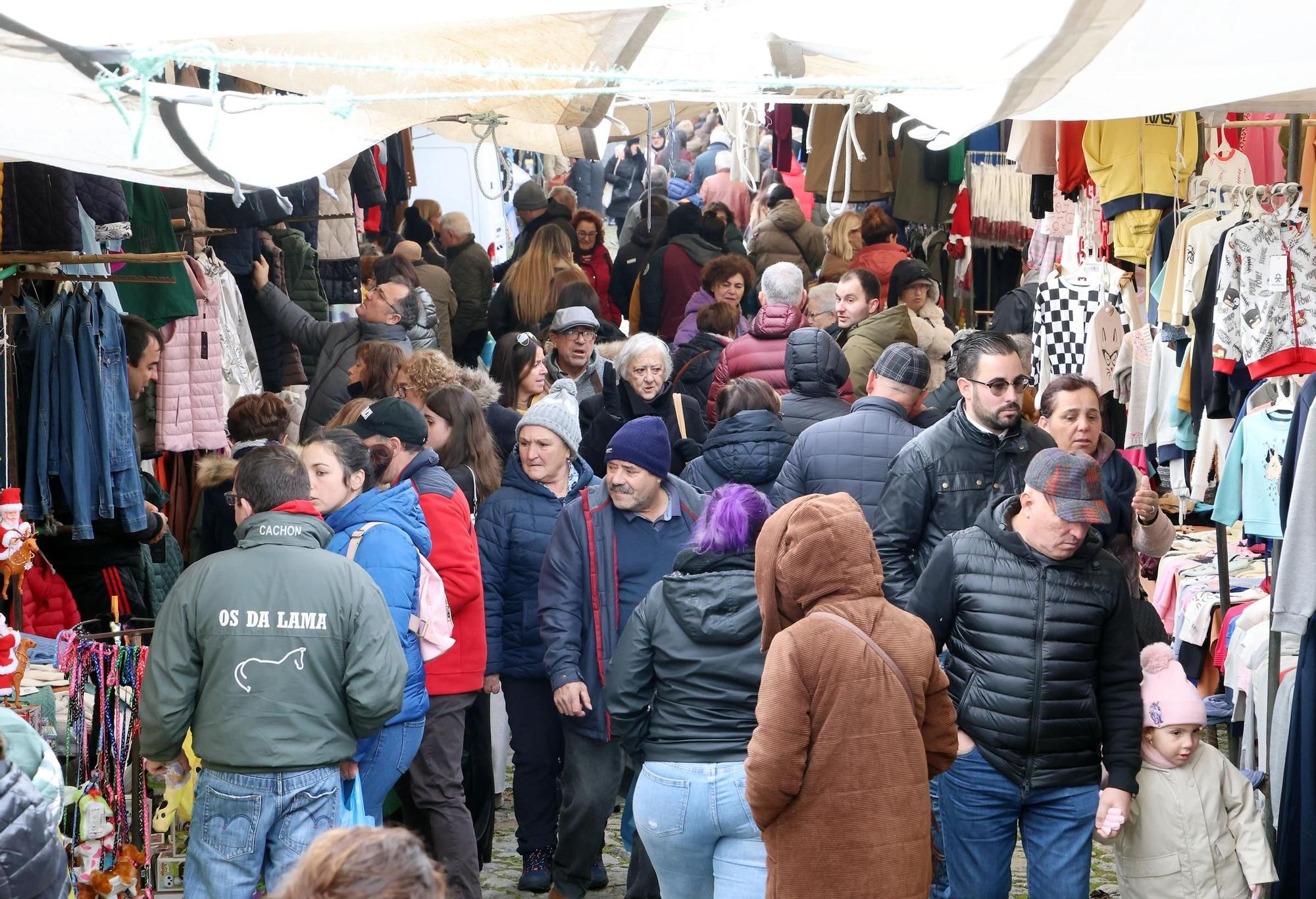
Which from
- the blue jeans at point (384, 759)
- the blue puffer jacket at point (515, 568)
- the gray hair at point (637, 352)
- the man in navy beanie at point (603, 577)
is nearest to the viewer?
the blue jeans at point (384, 759)

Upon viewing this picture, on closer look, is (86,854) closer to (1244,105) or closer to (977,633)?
(977,633)

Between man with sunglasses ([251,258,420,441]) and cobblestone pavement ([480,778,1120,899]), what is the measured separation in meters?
2.65

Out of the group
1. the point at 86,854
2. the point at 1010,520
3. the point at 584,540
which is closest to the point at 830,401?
the point at 584,540

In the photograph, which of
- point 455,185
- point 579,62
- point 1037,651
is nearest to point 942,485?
point 1037,651

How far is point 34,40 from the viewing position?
9.58 ft

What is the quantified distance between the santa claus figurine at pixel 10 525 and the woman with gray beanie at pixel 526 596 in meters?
1.79

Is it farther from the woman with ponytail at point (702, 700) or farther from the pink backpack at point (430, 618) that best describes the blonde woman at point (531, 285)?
the woman with ponytail at point (702, 700)

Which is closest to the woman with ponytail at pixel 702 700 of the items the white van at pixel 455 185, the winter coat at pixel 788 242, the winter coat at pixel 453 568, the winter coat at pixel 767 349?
the winter coat at pixel 453 568

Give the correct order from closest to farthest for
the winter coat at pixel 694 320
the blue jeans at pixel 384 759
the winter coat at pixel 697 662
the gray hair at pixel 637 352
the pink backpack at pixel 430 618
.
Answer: the winter coat at pixel 697 662, the blue jeans at pixel 384 759, the pink backpack at pixel 430 618, the gray hair at pixel 637 352, the winter coat at pixel 694 320

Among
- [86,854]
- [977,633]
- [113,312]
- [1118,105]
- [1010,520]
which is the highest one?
[1118,105]

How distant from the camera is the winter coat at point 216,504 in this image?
23.0 ft

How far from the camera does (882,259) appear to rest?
11234mm

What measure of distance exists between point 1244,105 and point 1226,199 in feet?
6.47

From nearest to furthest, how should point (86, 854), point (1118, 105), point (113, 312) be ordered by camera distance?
1. point (1118, 105)
2. point (86, 854)
3. point (113, 312)
